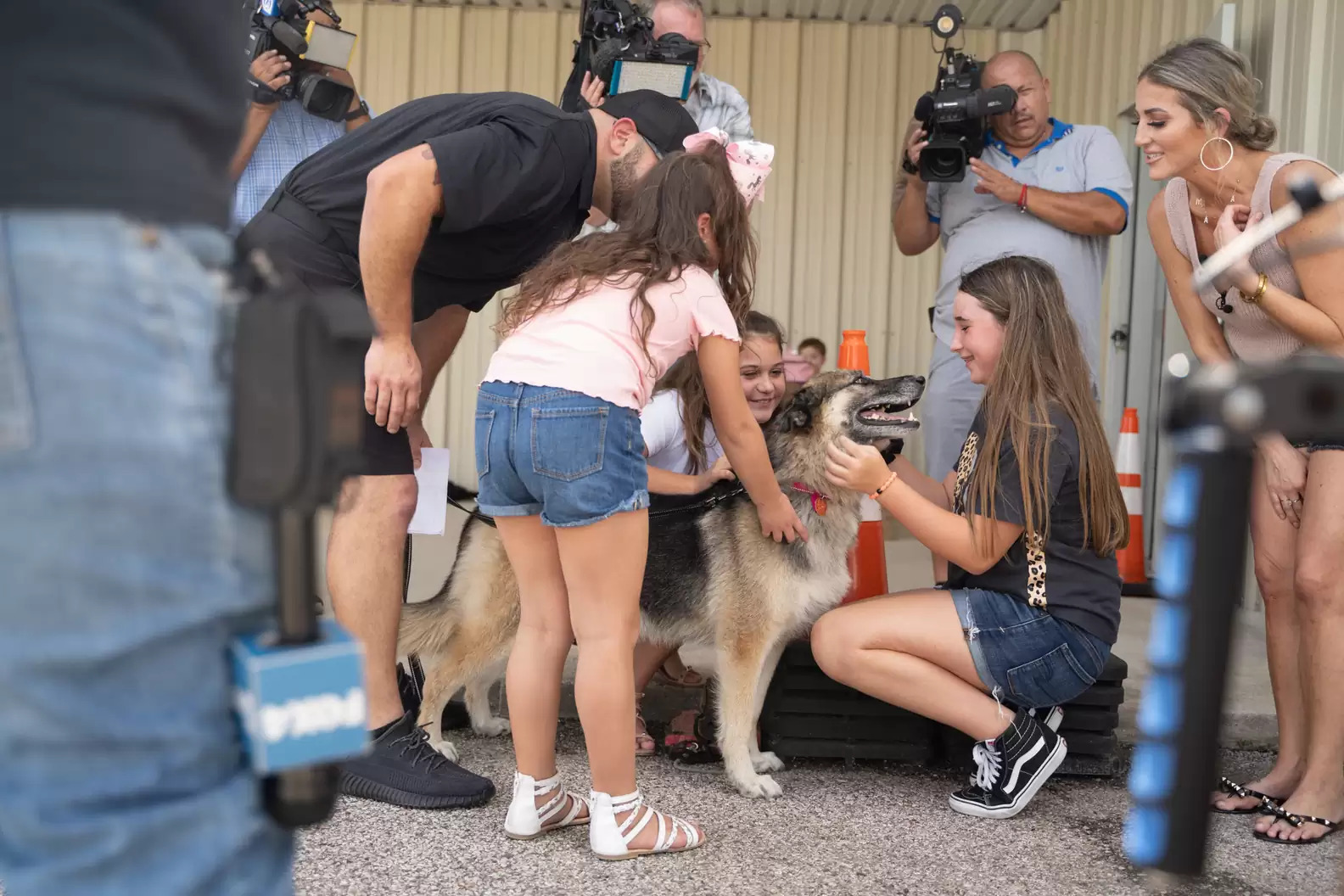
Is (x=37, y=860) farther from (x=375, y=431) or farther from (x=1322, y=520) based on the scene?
(x=1322, y=520)

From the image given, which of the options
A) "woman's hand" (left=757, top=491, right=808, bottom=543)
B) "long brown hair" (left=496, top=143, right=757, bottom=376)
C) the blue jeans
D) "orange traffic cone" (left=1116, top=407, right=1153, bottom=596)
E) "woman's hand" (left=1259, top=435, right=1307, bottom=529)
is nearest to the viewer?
the blue jeans

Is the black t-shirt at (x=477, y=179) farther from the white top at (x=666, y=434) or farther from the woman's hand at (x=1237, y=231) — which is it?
the woman's hand at (x=1237, y=231)

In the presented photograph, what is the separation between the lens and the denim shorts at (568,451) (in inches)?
96.8

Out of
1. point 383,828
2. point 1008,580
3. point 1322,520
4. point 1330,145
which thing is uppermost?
point 1330,145

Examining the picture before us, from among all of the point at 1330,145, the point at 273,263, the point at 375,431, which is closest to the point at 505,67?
the point at 1330,145

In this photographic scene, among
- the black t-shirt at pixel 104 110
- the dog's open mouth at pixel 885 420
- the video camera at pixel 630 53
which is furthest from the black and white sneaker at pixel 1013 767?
the black t-shirt at pixel 104 110

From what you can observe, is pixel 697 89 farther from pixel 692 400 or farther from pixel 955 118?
pixel 692 400

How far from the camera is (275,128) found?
3.95 metres

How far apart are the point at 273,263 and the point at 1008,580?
2543 mm

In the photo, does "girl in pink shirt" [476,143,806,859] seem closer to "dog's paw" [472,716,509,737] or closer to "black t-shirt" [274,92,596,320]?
"black t-shirt" [274,92,596,320]

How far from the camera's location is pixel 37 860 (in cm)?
75

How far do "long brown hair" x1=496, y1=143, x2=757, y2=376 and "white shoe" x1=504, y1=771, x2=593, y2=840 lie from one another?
104cm

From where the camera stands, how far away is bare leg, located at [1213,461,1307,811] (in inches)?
116

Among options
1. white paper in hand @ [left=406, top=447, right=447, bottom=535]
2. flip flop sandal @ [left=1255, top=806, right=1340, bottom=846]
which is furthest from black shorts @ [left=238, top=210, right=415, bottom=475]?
flip flop sandal @ [left=1255, top=806, right=1340, bottom=846]
